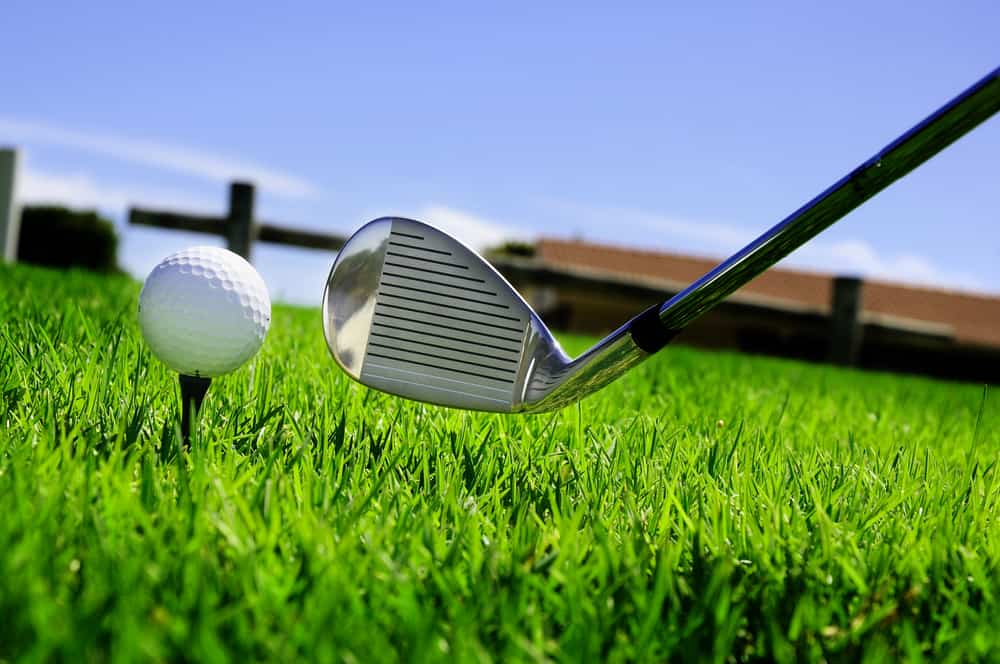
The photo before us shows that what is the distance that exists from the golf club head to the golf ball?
8.6 inches

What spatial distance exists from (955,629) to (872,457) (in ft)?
4.41

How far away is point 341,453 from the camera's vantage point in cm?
200

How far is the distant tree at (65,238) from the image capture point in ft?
60.6

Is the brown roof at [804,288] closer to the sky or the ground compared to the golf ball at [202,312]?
closer to the sky

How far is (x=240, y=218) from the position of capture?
29.3 feet

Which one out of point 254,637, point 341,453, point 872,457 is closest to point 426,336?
point 341,453

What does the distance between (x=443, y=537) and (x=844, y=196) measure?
3.42ft

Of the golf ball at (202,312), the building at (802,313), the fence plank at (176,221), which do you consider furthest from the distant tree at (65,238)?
the golf ball at (202,312)

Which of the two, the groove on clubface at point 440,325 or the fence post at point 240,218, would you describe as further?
the fence post at point 240,218

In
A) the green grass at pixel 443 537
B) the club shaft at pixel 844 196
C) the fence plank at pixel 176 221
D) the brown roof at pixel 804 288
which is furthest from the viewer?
the brown roof at pixel 804 288

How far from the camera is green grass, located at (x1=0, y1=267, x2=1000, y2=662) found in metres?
1.18

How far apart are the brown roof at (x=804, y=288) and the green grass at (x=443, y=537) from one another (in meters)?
18.8

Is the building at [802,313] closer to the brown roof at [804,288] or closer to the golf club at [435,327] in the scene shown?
the brown roof at [804,288]

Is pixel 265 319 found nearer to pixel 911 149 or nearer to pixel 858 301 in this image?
pixel 911 149
